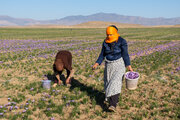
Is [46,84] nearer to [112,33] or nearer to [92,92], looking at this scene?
[92,92]

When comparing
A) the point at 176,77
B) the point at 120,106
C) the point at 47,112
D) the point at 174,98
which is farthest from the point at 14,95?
the point at 176,77

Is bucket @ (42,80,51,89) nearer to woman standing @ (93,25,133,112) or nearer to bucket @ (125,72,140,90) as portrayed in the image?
woman standing @ (93,25,133,112)

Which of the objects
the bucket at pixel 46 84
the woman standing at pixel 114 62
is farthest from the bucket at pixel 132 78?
the bucket at pixel 46 84

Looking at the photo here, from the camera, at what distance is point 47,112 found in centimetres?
593

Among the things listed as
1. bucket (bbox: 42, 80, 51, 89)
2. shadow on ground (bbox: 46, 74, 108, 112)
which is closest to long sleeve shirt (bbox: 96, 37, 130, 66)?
shadow on ground (bbox: 46, 74, 108, 112)

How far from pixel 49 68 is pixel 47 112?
244 inches

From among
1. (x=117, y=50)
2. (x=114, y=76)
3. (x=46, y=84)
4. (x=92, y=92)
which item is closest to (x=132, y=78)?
(x=114, y=76)

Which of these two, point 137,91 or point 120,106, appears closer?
point 120,106

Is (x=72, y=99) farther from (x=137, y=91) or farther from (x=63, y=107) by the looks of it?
(x=137, y=91)

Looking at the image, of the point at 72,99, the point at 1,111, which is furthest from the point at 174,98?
the point at 1,111

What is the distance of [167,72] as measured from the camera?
10922 mm

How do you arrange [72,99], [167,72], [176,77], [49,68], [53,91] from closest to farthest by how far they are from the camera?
[72,99] < [53,91] < [176,77] < [167,72] < [49,68]

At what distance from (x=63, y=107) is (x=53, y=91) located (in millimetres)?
1496

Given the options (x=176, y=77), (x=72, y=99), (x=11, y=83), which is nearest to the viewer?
(x=72, y=99)
